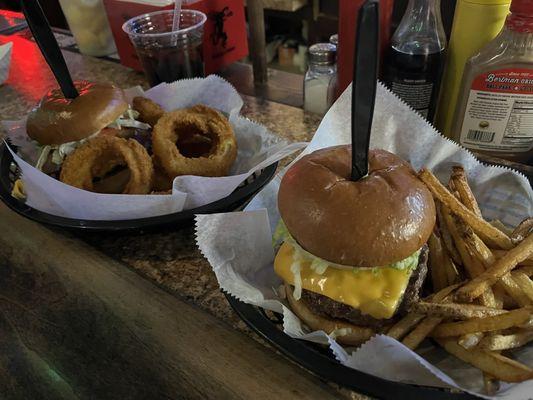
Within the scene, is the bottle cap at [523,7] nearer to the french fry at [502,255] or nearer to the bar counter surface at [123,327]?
the french fry at [502,255]

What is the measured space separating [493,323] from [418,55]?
871 mm

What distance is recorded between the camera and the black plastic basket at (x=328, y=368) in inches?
29.0

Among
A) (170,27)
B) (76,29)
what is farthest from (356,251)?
(76,29)


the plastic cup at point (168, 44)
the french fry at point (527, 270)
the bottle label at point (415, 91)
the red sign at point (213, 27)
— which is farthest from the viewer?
the red sign at point (213, 27)

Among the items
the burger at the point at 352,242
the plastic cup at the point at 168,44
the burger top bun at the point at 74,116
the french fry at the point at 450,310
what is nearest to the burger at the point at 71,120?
the burger top bun at the point at 74,116

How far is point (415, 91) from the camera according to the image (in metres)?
1.42

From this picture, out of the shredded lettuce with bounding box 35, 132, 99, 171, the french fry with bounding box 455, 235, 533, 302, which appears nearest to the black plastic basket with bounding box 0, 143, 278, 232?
the shredded lettuce with bounding box 35, 132, 99, 171

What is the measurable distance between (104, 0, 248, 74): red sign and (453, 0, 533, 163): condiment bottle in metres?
1.26

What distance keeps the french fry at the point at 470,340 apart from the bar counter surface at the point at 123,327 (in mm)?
225

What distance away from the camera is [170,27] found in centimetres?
203

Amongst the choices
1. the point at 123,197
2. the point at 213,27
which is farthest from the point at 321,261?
the point at 213,27

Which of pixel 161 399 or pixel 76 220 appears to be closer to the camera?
pixel 161 399

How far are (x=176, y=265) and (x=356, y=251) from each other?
1.85 feet

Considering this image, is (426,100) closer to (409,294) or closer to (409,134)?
(409,134)
